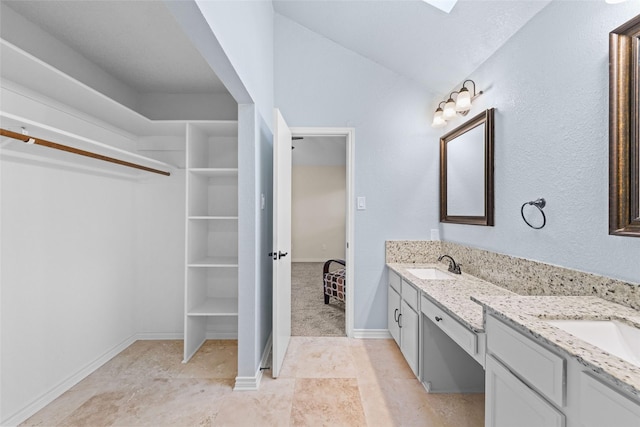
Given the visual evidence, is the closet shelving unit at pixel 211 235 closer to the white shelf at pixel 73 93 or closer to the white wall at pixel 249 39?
the white shelf at pixel 73 93

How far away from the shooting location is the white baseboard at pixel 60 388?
1.59m

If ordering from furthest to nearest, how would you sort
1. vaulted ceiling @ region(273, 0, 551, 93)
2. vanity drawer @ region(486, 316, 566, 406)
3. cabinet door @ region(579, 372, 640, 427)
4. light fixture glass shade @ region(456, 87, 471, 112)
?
1. light fixture glass shade @ region(456, 87, 471, 112)
2. vaulted ceiling @ region(273, 0, 551, 93)
3. vanity drawer @ region(486, 316, 566, 406)
4. cabinet door @ region(579, 372, 640, 427)

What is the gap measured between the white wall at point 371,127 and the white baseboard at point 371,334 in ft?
0.13

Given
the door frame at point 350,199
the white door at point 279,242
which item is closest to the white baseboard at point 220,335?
the white door at point 279,242

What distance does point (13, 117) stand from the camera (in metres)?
1.27

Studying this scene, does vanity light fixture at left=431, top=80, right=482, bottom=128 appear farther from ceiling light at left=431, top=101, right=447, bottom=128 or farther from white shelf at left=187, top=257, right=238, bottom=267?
white shelf at left=187, top=257, right=238, bottom=267

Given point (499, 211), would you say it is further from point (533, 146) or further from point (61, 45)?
point (61, 45)

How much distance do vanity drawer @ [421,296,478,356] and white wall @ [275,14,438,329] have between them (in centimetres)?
93

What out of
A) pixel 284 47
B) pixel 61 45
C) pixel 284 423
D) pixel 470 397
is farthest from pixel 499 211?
pixel 61 45

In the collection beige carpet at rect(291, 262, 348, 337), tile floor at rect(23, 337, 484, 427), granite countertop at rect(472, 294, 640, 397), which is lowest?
tile floor at rect(23, 337, 484, 427)

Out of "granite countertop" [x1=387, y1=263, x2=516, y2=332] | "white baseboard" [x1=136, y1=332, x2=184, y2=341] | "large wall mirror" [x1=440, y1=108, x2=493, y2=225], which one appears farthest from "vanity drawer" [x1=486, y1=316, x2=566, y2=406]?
"white baseboard" [x1=136, y1=332, x2=184, y2=341]

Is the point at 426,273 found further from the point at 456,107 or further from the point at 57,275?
the point at 57,275

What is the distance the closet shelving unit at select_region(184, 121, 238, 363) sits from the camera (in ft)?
7.72

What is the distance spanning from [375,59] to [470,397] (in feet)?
9.51
